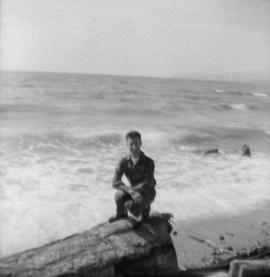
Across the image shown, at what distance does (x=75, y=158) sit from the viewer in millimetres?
9984

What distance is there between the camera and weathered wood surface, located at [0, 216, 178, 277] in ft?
10.0

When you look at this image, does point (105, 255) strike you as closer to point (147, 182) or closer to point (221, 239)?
point (147, 182)

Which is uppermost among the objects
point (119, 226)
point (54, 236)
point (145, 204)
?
point (145, 204)

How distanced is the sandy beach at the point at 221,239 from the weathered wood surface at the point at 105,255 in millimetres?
1065

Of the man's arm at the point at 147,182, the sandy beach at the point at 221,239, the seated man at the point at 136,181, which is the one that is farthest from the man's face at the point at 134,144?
the sandy beach at the point at 221,239

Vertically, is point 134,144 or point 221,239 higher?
point 134,144

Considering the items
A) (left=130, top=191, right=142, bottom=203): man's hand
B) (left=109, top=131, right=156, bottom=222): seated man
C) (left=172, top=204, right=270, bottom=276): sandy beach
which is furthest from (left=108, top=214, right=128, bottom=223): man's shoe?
(left=172, top=204, right=270, bottom=276): sandy beach

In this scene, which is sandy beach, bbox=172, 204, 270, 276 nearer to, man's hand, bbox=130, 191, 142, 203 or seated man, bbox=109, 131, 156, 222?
seated man, bbox=109, 131, 156, 222

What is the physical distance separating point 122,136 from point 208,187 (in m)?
6.84

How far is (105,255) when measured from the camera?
323 centimetres

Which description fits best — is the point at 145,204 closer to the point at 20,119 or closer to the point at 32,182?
the point at 32,182

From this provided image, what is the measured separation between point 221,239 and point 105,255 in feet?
9.60

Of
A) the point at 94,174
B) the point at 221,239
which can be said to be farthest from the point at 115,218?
the point at 94,174

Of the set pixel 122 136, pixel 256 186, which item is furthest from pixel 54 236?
pixel 122 136
